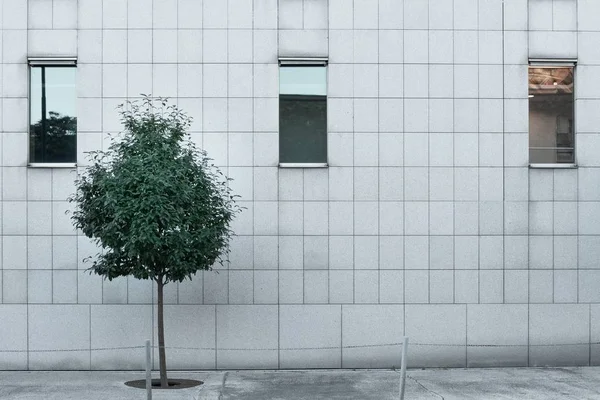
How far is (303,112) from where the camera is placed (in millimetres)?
20266

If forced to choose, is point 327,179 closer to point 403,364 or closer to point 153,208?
point 153,208

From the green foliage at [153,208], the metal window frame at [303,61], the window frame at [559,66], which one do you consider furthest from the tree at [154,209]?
the window frame at [559,66]

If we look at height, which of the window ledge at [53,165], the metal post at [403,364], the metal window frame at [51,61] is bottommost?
the metal post at [403,364]

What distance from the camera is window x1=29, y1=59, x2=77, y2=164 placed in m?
20.0

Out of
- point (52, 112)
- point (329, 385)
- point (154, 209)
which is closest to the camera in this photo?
point (154, 209)

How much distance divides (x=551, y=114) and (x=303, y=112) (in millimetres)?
5170

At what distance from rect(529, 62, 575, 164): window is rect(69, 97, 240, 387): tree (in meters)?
7.00

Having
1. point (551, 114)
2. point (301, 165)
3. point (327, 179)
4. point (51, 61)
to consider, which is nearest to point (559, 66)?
point (551, 114)

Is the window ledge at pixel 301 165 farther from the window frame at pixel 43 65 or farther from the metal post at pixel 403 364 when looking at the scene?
the metal post at pixel 403 364

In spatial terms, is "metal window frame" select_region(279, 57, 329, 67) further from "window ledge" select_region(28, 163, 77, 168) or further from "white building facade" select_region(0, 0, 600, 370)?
"window ledge" select_region(28, 163, 77, 168)

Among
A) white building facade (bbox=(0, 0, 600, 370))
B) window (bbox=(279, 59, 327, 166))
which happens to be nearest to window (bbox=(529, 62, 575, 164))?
white building facade (bbox=(0, 0, 600, 370))

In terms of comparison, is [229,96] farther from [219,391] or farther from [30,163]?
[219,391]

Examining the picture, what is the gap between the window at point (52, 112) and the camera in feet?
65.8

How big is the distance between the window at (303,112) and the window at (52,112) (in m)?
4.27
